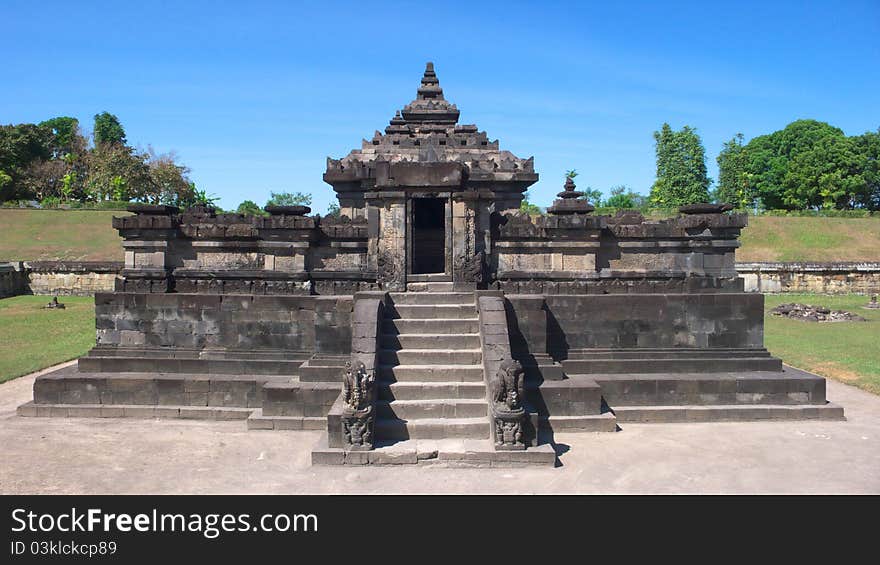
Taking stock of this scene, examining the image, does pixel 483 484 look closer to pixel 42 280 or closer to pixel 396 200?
pixel 396 200

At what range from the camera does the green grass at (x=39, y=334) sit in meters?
14.2

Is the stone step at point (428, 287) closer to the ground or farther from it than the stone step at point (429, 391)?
farther from it

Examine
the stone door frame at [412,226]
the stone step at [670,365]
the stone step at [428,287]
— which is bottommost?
the stone step at [670,365]

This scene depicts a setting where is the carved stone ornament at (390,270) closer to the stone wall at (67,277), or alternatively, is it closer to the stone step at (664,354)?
the stone step at (664,354)

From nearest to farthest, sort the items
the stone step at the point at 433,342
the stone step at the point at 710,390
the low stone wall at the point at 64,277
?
1. the stone step at the point at 433,342
2. the stone step at the point at 710,390
3. the low stone wall at the point at 64,277

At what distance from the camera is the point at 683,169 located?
57.8m

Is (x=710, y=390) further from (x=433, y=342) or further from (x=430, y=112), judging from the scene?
(x=430, y=112)

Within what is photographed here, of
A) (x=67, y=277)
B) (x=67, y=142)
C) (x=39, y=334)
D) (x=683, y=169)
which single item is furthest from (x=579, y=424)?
(x=67, y=142)

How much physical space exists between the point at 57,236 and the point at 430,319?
35000mm

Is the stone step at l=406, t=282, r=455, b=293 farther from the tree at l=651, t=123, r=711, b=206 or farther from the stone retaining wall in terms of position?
the tree at l=651, t=123, r=711, b=206

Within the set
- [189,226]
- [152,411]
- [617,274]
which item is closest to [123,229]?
[189,226]

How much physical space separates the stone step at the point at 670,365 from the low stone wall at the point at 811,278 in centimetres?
2246

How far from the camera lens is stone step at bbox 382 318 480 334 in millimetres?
9461

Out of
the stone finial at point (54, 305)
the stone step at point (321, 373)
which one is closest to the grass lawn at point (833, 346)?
the stone step at point (321, 373)
